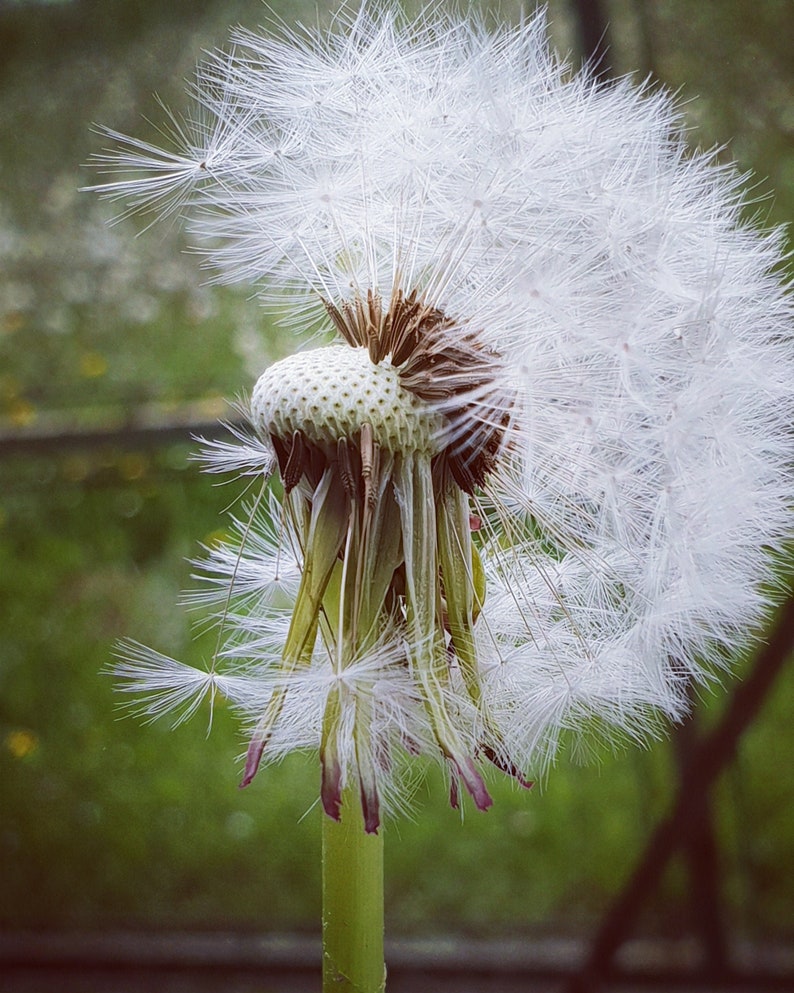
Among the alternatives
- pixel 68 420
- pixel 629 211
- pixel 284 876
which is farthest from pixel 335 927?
pixel 68 420

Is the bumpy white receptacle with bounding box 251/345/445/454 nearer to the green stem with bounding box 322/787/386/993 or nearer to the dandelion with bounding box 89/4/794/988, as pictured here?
the dandelion with bounding box 89/4/794/988

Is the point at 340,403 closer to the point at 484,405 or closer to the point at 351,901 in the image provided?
the point at 484,405

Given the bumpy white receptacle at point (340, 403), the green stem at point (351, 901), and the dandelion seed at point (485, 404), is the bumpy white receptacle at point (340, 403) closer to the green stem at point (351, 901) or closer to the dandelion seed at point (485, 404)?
the dandelion seed at point (485, 404)

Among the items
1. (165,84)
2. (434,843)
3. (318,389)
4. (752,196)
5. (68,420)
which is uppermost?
(165,84)

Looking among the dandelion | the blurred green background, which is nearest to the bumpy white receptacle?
the dandelion

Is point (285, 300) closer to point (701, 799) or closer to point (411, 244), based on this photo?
point (411, 244)

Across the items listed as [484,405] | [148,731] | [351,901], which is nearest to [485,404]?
[484,405]

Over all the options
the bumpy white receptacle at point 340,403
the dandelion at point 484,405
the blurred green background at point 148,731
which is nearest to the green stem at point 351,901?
the dandelion at point 484,405
